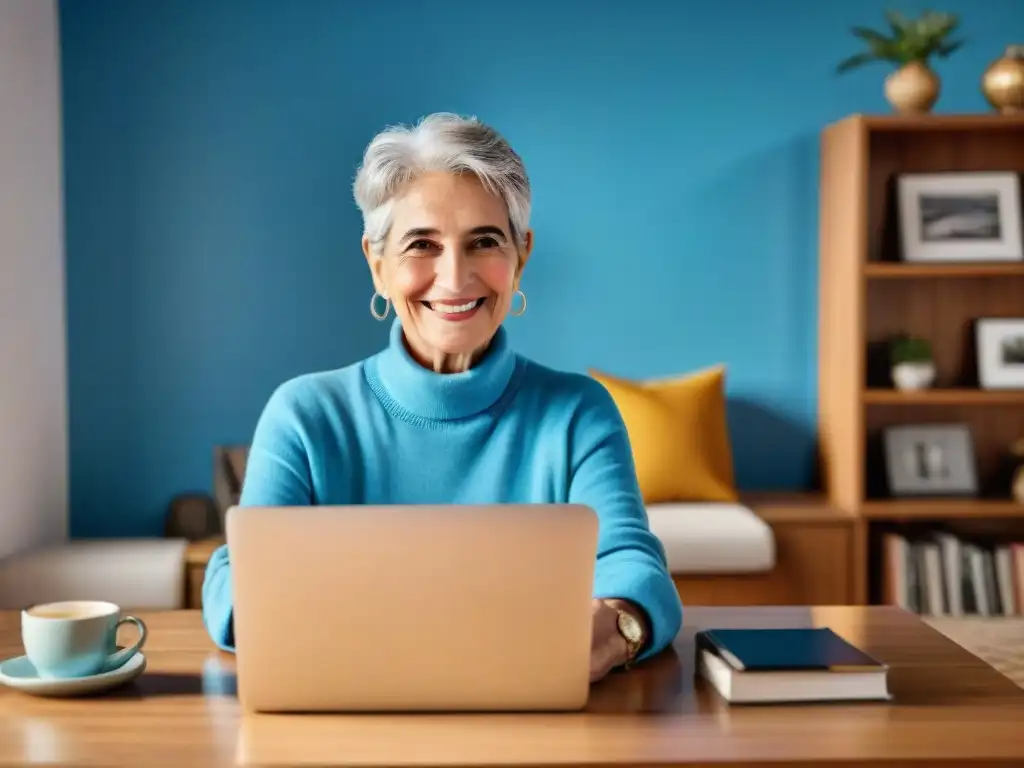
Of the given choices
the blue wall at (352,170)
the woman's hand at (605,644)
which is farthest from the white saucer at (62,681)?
the blue wall at (352,170)

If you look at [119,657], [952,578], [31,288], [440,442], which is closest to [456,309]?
[440,442]

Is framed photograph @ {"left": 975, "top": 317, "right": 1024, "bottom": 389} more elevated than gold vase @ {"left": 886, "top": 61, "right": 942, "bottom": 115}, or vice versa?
gold vase @ {"left": 886, "top": 61, "right": 942, "bottom": 115}

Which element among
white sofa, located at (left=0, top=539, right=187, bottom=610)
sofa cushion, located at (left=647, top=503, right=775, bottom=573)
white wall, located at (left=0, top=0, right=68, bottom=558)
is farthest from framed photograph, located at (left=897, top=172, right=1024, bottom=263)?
white wall, located at (left=0, top=0, right=68, bottom=558)

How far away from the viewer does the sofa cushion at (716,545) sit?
3523 mm

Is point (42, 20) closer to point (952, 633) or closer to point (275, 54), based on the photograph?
point (275, 54)

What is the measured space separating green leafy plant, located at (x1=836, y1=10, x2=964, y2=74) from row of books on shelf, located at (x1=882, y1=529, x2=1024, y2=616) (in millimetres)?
1541

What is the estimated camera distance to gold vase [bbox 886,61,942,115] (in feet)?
12.6

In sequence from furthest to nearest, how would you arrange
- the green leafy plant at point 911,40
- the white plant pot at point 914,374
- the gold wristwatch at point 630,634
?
the white plant pot at point 914,374, the green leafy plant at point 911,40, the gold wristwatch at point 630,634

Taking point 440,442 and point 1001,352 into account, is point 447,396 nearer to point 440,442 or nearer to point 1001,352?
point 440,442

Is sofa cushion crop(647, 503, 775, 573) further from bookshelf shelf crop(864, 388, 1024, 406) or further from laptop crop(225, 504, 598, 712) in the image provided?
laptop crop(225, 504, 598, 712)

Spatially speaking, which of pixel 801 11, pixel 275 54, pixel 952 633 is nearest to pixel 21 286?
pixel 275 54

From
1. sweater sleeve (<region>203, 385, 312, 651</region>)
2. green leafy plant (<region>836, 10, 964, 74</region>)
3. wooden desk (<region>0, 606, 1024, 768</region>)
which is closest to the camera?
wooden desk (<region>0, 606, 1024, 768</region>)

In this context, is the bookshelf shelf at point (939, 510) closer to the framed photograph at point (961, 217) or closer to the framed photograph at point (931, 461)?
the framed photograph at point (931, 461)

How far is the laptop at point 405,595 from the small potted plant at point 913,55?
310 centimetres
